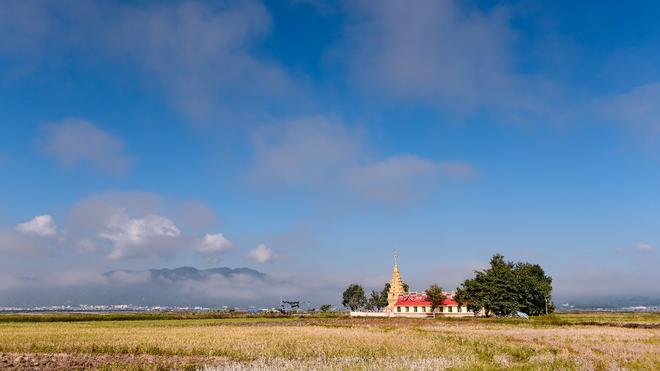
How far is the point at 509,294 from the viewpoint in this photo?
352 feet

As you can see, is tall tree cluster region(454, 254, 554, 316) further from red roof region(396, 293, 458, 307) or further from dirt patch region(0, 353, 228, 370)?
dirt patch region(0, 353, 228, 370)

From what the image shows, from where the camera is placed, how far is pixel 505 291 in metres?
107

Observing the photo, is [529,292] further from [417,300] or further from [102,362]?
[102,362]

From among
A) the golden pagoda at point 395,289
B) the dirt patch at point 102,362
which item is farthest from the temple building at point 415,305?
the dirt patch at point 102,362

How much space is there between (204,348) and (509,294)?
86622 mm

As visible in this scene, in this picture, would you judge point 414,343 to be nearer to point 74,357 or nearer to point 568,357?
point 568,357

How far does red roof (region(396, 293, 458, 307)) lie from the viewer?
446ft

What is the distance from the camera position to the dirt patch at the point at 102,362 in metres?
26.9

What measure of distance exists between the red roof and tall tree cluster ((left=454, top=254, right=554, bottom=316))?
693 inches

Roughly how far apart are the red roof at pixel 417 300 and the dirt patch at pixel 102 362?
4460 inches

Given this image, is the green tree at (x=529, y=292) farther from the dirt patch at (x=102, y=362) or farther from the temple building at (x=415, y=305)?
the dirt patch at (x=102, y=362)

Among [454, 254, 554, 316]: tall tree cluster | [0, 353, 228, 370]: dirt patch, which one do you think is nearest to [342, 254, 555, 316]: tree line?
[454, 254, 554, 316]: tall tree cluster

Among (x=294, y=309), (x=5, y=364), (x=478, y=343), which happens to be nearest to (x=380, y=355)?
(x=478, y=343)

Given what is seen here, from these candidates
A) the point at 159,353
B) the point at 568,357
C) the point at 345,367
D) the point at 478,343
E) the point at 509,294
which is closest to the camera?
the point at 345,367
